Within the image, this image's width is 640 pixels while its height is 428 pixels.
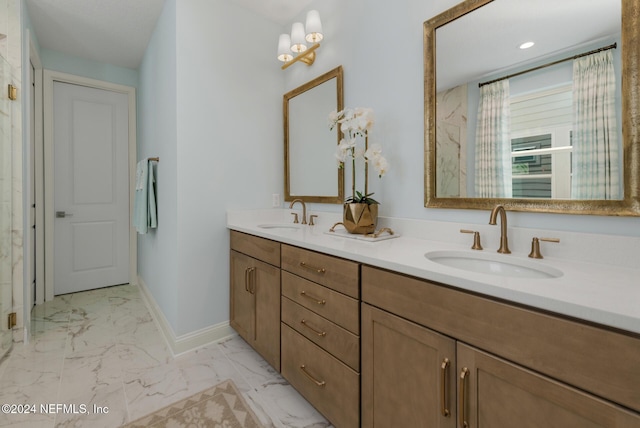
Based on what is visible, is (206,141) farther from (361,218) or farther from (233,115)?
(361,218)

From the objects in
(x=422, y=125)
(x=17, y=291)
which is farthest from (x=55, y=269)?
(x=422, y=125)

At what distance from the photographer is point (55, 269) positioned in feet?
10.2

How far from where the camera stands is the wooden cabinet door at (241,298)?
1.94 m

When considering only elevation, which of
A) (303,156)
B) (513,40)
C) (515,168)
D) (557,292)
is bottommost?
(557,292)

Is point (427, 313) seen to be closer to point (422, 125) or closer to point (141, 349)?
point (422, 125)

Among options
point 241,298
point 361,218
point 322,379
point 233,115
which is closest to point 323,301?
point 322,379

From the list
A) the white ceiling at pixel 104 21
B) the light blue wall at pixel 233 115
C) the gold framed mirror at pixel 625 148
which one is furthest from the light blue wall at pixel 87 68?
the gold framed mirror at pixel 625 148

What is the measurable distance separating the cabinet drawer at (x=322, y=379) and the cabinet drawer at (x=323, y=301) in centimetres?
18

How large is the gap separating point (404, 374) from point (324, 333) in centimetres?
42

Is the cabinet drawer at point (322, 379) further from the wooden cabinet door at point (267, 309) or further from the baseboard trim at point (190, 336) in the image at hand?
the baseboard trim at point (190, 336)

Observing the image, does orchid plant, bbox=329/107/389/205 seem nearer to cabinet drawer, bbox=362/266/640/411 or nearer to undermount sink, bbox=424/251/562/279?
undermount sink, bbox=424/251/562/279

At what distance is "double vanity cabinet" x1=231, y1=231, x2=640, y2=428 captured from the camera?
64 cm

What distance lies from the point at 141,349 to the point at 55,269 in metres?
1.86

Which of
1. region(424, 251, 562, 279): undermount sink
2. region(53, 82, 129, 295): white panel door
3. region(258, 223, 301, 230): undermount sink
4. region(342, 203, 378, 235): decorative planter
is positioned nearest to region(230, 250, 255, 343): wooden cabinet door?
region(258, 223, 301, 230): undermount sink
